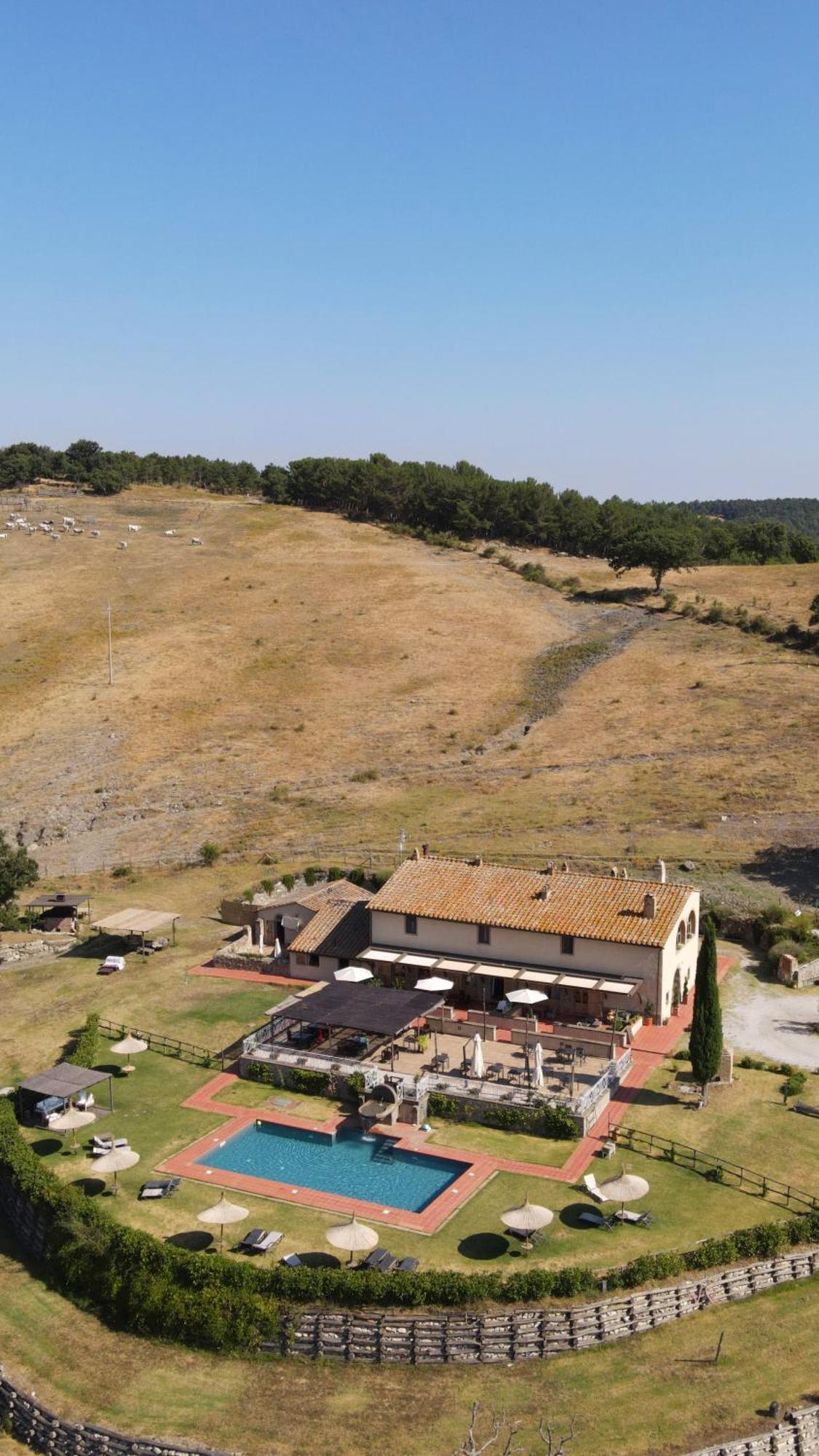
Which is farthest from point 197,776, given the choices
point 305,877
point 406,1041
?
point 406,1041

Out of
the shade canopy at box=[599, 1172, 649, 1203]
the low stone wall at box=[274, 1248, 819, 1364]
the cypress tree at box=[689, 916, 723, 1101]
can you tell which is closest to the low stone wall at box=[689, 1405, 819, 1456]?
the low stone wall at box=[274, 1248, 819, 1364]

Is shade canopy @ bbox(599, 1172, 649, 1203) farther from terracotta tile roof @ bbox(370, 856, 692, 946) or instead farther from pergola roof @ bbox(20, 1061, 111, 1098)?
pergola roof @ bbox(20, 1061, 111, 1098)

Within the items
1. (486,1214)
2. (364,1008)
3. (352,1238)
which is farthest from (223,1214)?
(364,1008)

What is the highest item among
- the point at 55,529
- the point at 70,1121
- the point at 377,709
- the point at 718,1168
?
the point at 55,529

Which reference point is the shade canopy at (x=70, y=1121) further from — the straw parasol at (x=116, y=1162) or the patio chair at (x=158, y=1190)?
the patio chair at (x=158, y=1190)

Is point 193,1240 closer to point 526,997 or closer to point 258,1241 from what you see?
point 258,1241

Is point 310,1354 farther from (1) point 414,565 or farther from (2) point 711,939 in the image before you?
(1) point 414,565
